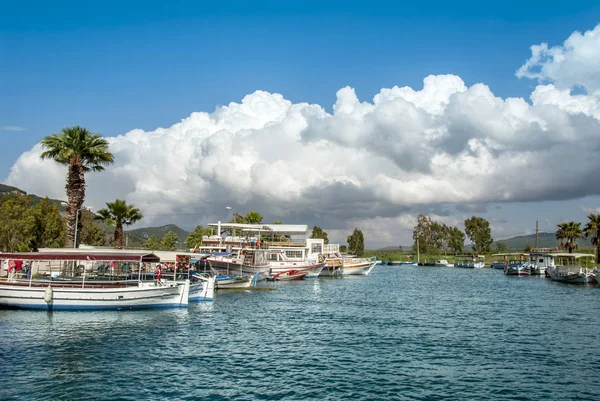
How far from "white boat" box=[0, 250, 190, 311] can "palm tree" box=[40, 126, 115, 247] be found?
32.7ft

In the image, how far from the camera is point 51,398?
680 inches

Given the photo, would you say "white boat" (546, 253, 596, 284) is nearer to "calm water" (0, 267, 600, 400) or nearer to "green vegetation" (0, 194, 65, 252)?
"calm water" (0, 267, 600, 400)

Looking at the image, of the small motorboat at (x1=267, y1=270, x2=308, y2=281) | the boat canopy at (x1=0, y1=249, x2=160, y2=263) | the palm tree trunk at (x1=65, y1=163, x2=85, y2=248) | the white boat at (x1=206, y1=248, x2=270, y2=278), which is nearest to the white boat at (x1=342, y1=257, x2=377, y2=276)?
the small motorboat at (x1=267, y1=270, x2=308, y2=281)

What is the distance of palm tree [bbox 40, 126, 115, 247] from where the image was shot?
48969mm

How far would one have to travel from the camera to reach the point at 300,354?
990 inches

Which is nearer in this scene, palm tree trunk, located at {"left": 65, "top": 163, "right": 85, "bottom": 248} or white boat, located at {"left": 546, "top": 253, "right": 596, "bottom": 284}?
palm tree trunk, located at {"left": 65, "top": 163, "right": 85, "bottom": 248}

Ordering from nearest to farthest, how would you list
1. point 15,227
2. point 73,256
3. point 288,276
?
point 73,256 → point 15,227 → point 288,276

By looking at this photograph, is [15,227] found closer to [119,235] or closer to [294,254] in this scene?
[119,235]

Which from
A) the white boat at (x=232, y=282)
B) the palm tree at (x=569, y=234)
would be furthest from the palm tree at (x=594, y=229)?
the white boat at (x=232, y=282)

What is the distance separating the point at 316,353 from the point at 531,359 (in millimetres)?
10864

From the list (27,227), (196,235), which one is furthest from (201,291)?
(196,235)

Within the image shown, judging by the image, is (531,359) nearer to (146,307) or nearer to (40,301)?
(146,307)

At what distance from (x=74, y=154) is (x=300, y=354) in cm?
3594

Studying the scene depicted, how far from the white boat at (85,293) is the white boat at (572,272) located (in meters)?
64.4
